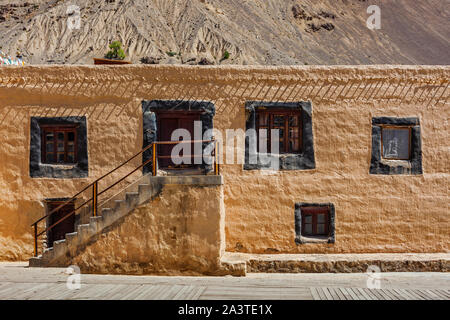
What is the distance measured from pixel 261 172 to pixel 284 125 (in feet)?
4.65

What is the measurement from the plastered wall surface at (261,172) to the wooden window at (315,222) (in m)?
0.35

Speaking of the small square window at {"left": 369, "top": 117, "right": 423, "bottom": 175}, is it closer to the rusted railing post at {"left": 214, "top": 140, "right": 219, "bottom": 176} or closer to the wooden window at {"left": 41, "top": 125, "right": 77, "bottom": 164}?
the rusted railing post at {"left": 214, "top": 140, "right": 219, "bottom": 176}

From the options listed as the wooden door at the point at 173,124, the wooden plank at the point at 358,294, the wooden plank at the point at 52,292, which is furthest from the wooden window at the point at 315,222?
the wooden plank at the point at 52,292

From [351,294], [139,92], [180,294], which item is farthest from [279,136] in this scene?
[180,294]

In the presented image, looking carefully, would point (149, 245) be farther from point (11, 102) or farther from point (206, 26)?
point (206, 26)

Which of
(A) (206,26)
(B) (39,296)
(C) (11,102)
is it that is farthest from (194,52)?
(B) (39,296)

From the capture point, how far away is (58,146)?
11.8 m

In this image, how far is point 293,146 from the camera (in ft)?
38.6

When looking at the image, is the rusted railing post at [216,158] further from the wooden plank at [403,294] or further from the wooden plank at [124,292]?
the wooden plank at [403,294]

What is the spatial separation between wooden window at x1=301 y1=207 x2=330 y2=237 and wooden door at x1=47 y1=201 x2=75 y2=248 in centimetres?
621

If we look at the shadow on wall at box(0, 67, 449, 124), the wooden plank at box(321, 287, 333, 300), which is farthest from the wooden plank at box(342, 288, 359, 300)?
the shadow on wall at box(0, 67, 449, 124)

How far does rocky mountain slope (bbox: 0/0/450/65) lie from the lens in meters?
56.1
